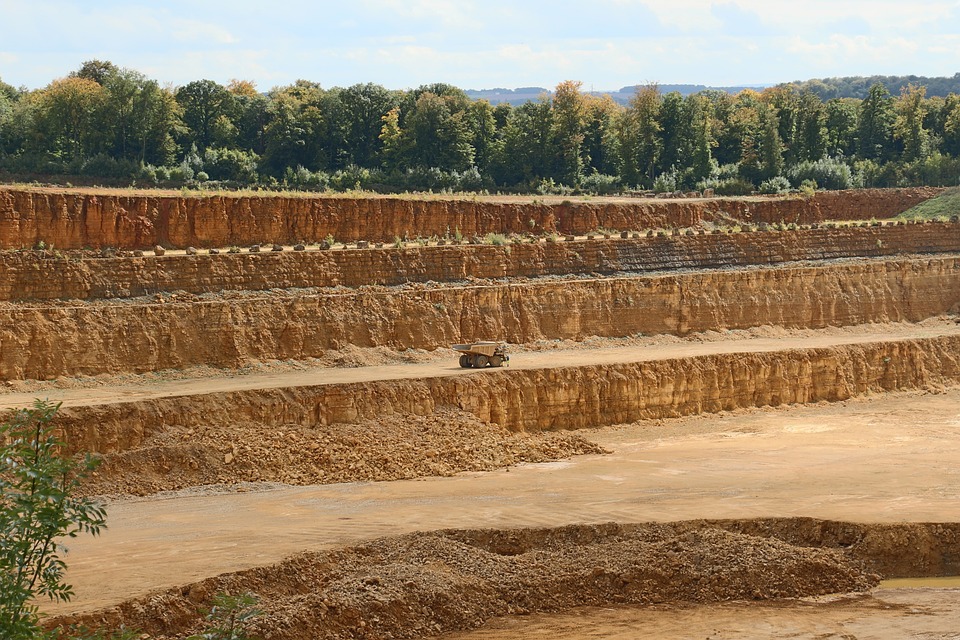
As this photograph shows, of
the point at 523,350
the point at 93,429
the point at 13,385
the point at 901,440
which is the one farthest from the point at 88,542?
the point at 901,440

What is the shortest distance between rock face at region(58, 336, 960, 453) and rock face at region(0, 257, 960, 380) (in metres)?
5.09

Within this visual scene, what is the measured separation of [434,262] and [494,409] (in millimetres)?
12089

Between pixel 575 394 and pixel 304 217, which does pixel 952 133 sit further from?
pixel 575 394

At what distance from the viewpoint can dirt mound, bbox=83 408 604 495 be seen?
30078 millimetres

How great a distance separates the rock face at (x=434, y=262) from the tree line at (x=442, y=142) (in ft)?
47.4

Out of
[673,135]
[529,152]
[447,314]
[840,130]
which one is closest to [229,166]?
[529,152]

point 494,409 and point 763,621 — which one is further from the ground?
point 494,409

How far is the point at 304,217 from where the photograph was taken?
166 ft

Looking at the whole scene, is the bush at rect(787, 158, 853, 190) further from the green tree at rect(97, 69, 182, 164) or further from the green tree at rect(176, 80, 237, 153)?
the green tree at rect(97, 69, 182, 164)

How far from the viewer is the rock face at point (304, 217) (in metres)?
44.8

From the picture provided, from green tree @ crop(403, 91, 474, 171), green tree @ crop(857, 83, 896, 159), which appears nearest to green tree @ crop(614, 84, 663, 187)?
green tree @ crop(403, 91, 474, 171)

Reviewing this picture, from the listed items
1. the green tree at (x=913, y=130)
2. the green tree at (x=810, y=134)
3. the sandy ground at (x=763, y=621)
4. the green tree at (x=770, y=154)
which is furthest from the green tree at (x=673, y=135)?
the sandy ground at (x=763, y=621)

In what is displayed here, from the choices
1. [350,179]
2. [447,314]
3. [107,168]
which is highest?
[107,168]

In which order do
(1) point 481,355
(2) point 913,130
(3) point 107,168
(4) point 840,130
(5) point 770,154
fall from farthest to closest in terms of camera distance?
(4) point 840,130 → (2) point 913,130 → (5) point 770,154 → (3) point 107,168 → (1) point 481,355
